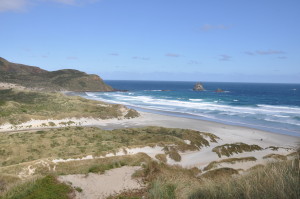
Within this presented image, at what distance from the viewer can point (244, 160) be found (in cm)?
2938

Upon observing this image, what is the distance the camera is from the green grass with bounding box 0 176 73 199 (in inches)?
490

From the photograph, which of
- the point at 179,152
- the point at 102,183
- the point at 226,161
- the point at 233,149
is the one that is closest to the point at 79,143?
the point at 179,152

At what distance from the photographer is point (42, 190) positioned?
1297 cm

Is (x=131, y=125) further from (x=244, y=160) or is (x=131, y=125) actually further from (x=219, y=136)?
(x=244, y=160)

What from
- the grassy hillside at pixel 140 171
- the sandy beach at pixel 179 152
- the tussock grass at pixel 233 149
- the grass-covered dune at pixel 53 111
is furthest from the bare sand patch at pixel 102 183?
the grass-covered dune at pixel 53 111

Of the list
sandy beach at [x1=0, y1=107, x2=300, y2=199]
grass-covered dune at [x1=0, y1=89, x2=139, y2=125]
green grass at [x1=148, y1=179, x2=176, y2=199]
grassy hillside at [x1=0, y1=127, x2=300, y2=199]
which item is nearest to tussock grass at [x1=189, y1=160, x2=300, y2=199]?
grassy hillside at [x1=0, y1=127, x2=300, y2=199]

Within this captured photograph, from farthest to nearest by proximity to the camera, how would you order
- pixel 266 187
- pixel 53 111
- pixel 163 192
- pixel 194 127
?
1. pixel 53 111
2. pixel 194 127
3. pixel 163 192
4. pixel 266 187

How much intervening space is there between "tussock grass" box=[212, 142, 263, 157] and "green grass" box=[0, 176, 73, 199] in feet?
74.8

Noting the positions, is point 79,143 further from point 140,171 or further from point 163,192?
point 163,192

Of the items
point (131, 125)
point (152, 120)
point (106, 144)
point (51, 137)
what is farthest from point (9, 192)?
point (152, 120)

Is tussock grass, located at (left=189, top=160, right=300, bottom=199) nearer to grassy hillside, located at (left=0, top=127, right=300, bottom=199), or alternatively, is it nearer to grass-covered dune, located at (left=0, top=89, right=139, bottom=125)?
grassy hillside, located at (left=0, top=127, right=300, bottom=199)

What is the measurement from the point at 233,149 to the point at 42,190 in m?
26.9

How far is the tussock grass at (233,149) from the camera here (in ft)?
108

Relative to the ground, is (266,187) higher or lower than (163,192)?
higher
